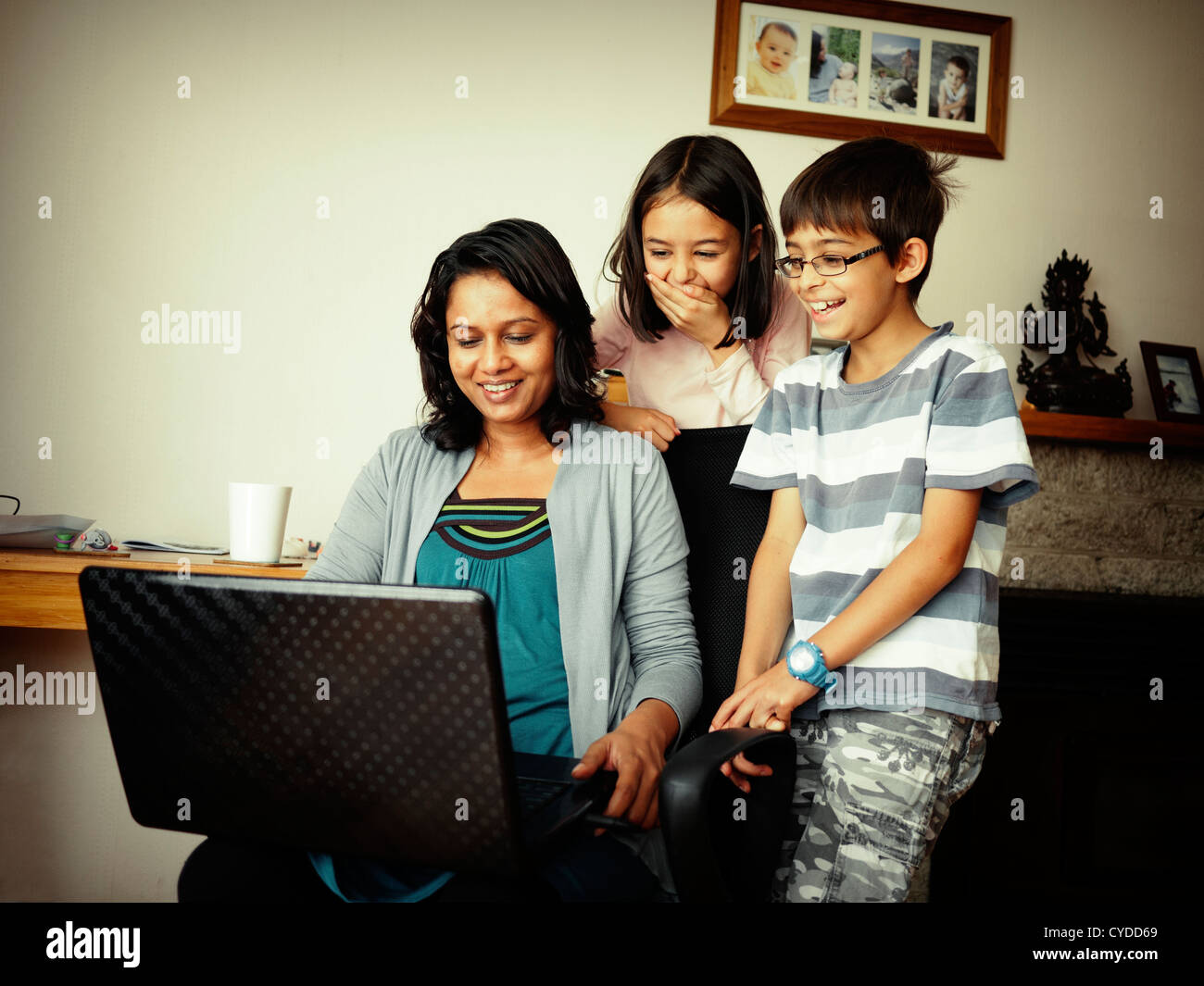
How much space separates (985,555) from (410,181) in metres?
1.60

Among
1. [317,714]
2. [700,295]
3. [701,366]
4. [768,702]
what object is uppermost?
[700,295]

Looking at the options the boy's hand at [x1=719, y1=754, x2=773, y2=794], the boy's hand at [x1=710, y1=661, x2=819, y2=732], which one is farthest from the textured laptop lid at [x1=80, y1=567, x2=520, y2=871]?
the boy's hand at [x1=710, y1=661, x2=819, y2=732]

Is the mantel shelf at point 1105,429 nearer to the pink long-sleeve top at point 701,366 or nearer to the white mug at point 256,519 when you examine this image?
the pink long-sleeve top at point 701,366

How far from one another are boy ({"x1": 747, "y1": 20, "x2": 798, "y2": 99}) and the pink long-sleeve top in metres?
0.92

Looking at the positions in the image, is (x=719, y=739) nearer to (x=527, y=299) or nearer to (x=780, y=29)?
(x=527, y=299)

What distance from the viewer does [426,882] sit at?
86cm

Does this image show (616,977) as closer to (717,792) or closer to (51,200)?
(717,792)

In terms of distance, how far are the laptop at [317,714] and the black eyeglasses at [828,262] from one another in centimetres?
72

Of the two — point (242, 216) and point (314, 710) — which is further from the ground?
point (242, 216)

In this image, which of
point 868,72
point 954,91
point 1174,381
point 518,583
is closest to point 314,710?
point 518,583

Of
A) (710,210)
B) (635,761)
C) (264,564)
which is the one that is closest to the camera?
(635,761)

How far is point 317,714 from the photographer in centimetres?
66

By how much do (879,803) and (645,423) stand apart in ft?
1.87

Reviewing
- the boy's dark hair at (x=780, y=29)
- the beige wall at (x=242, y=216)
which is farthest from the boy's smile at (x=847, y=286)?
the boy's dark hair at (x=780, y=29)
